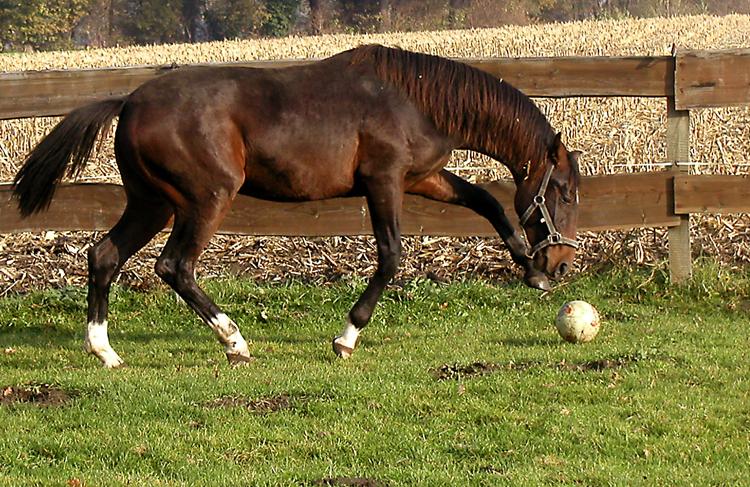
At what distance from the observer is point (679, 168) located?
9.70m

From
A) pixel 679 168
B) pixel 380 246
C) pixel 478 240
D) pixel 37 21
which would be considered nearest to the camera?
pixel 380 246

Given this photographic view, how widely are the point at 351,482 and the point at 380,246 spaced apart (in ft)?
9.82

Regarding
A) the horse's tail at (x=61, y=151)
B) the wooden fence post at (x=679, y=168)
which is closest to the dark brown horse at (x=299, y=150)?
the horse's tail at (x=61, y=151)

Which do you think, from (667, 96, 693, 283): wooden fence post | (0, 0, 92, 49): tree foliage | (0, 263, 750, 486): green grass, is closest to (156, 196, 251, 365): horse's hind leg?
(0, 263, 750, 486): green grass

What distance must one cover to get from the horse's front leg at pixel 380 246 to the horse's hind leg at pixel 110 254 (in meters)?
1.43

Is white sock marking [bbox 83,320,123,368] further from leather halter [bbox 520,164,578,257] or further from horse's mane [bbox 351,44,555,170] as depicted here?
leather halter [bbox 520,164,578,257]

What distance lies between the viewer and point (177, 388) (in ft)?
22.6

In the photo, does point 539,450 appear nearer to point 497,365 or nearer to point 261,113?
point 497,365

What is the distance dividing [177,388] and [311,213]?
327cm

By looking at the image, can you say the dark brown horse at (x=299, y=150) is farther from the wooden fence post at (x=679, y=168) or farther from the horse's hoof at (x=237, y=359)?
the wooden fence post at (x=679, y=168)

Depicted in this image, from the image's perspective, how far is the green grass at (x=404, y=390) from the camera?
5391mm

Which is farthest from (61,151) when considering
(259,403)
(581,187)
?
(581,187)

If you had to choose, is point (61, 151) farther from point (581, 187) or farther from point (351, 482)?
point (581, 187)

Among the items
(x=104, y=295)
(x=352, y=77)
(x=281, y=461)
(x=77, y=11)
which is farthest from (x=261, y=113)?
(x=77, y=11)
